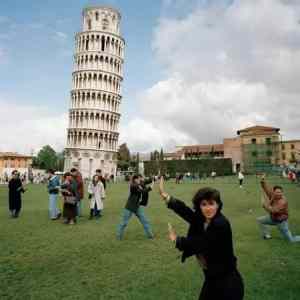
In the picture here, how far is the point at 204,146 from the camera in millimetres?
109625

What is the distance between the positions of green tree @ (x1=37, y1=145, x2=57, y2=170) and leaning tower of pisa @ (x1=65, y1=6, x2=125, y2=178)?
23910mm

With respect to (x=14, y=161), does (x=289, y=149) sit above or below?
above

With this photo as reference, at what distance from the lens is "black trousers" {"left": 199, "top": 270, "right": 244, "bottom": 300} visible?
2.53 meters

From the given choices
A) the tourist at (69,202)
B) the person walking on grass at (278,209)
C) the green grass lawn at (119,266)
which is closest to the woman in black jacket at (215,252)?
the green grass lawn at (119,266)

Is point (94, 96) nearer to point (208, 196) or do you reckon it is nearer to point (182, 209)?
point (182, 209)

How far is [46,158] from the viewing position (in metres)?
95.3

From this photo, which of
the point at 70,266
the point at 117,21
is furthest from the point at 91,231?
the point at 117,21

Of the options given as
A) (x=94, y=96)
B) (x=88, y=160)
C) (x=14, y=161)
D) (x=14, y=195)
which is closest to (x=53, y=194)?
(x=14, y=195)

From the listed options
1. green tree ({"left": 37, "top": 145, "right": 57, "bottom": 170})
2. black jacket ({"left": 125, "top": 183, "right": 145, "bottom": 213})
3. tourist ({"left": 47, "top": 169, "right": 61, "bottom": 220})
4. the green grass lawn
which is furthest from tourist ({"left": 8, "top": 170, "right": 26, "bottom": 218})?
green tree ({"left": 37, "top": 145, "right": 57, "bottom": 170})

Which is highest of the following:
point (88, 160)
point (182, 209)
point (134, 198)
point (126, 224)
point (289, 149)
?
point (289, 149)

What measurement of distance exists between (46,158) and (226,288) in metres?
98.2

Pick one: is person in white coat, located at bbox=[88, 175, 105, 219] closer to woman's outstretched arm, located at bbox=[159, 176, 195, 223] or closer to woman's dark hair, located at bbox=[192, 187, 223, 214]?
woman's outstretched arm, located at bbox=[159, 176, 195, 223]

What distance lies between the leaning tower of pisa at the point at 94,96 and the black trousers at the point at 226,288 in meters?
68.5

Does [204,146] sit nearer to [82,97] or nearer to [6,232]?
[82,97]
